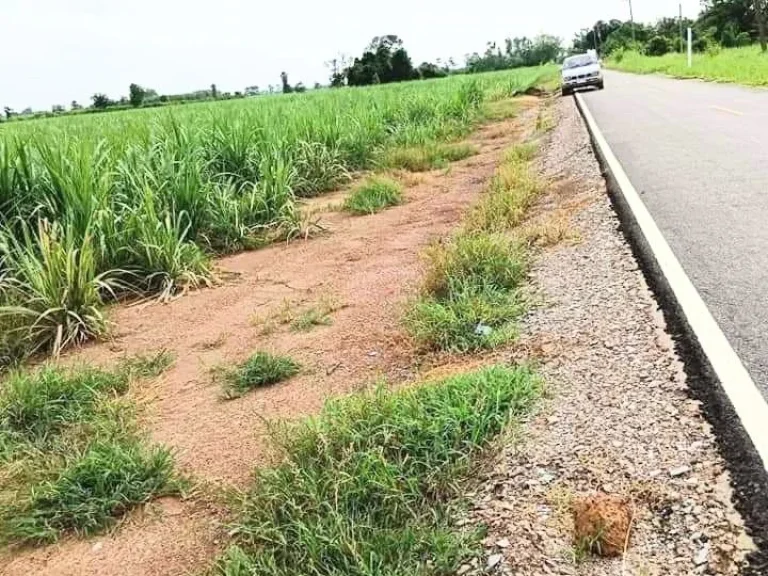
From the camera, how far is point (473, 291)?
390 cm

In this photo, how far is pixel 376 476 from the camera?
2.22 m

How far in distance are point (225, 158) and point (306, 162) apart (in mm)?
1584

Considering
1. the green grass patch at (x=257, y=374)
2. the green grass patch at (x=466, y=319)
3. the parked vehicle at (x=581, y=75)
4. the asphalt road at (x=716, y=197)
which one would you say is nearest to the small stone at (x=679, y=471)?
the asphalt road at (x=716, y=197)

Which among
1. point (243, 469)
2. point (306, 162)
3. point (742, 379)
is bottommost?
point (243, 469)

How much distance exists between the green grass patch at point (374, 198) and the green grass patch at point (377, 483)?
5.16 m

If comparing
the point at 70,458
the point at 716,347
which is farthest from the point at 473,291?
the point at 70,458

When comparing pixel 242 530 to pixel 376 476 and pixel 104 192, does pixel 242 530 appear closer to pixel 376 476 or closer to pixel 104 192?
pixel 376 476

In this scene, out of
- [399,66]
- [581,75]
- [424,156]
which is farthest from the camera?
Result: [399,66]

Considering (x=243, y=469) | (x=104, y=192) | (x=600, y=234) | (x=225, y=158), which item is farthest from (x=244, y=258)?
Result: (x=243, y=469)

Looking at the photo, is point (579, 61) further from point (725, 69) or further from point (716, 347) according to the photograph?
point (716, 347)

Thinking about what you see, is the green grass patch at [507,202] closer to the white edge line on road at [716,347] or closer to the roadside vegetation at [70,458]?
the white edge line on road at [716,347]

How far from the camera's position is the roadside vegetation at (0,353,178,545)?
2494mm

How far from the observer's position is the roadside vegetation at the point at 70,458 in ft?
8.18

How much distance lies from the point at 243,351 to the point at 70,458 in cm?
132
